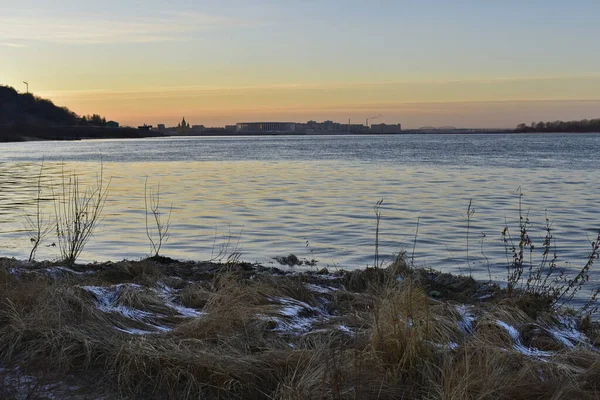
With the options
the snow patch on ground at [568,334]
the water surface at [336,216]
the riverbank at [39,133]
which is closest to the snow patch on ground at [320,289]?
the snow patch on ground at [568,334]

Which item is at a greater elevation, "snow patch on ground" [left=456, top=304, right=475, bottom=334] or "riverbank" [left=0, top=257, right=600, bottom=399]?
"riverbank" [left=0, top=257, right=600, bottom=399]

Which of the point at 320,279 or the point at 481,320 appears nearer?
the point at 481,320

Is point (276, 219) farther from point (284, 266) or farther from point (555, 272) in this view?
point (555, 272)

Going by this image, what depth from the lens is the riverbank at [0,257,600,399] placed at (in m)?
4.89

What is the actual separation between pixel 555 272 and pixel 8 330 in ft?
30.6

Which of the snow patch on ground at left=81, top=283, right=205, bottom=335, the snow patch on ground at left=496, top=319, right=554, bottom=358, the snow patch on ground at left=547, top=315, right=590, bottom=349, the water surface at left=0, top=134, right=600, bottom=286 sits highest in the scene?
the snow patch on ground at left=81, top=283, right=205, bottom=335

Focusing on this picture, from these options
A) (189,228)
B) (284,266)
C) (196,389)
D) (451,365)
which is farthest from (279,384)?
(189,228)

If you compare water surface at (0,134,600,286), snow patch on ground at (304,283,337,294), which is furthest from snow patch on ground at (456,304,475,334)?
water surface at (0,134,600,286)

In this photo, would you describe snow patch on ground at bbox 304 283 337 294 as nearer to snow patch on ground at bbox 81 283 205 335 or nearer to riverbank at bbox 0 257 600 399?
riverbank at bbox 0 257 600 399

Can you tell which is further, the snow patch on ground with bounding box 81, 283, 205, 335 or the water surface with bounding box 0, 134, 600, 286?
the water surface with bounding box 0, 134, 600, 286

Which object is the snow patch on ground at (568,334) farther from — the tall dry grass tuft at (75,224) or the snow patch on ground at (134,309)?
the tall dry grass tuft at (75,224)

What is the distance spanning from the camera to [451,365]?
5086mm

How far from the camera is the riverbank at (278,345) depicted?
489 cm

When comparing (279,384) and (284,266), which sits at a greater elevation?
(279,384)
